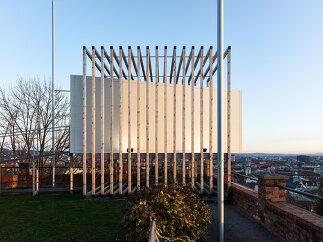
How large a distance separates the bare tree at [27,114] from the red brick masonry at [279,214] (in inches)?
554

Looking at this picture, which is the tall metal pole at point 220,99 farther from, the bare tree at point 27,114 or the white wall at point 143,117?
the bare tree at point 27,114

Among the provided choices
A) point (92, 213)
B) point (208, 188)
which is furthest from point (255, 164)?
point (92, 213)

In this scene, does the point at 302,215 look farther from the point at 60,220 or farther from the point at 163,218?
the point at 60,220

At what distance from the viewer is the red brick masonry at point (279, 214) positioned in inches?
140

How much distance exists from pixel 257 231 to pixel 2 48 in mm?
17474

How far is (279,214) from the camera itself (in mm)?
4461

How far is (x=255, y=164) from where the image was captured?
177 feet

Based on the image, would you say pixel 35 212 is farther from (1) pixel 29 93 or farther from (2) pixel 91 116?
(1) pixel 29 93

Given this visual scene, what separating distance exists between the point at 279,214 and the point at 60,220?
5318mm

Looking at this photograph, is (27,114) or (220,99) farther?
(27,114)

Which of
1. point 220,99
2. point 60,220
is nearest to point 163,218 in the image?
point 220,99

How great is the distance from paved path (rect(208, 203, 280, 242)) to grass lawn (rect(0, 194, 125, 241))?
2286mm

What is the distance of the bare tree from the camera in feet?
51.0

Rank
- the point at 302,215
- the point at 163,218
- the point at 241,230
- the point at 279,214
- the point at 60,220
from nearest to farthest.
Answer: the point at 163,218, the point at 302,215, the point at 279,214, the point at 241,230, the point at 60,220
